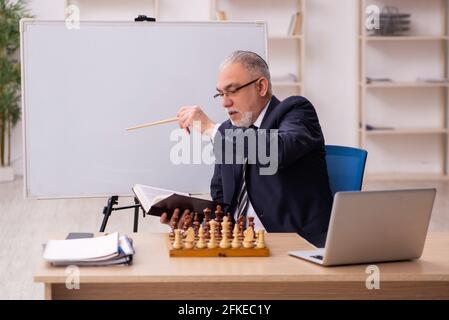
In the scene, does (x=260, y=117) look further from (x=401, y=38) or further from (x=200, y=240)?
(x=401, y=38)

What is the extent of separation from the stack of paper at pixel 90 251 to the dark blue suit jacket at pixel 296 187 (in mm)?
770

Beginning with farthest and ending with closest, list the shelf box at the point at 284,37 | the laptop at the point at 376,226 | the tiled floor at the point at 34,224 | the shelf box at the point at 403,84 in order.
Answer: the shelf box at the point at 403,84 → the shelf box at the point at 284,37 → the tiled floor at the point at 34,224 → the laptop at the point at 376,226

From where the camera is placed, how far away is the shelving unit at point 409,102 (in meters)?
8.40

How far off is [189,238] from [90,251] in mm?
280

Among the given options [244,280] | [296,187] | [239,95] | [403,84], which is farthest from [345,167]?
[403,84]

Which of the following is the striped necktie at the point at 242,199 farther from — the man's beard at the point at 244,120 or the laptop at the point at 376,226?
the laptop at the point at 376,226

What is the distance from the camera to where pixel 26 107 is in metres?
4.04

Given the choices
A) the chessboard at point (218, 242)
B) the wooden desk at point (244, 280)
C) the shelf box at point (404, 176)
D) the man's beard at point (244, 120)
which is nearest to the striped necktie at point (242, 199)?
the man's beard at point (244, 120)

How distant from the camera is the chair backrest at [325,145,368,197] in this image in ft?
10.8

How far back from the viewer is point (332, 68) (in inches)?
334

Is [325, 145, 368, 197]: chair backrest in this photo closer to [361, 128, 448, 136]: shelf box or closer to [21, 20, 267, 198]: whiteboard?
[21, 20, 267, 198]: whiteboard

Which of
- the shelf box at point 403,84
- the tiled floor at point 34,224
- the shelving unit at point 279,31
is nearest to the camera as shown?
the tiled floor at point 34,224

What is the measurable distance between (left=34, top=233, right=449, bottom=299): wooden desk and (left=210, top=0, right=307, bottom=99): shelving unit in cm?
587

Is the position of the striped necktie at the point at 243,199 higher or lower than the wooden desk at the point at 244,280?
higher
